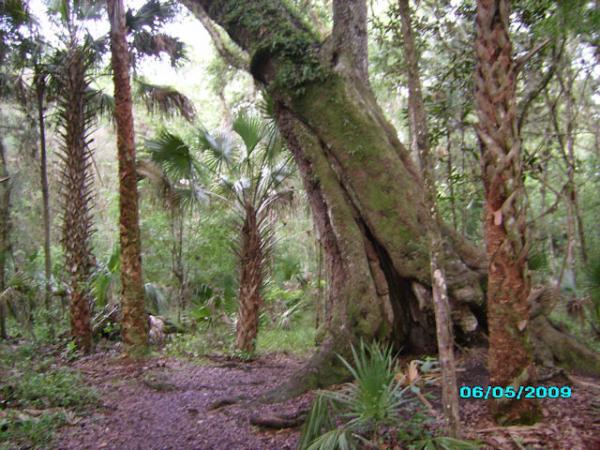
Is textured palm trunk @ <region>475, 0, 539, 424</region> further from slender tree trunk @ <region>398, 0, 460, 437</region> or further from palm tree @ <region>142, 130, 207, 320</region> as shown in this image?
palm tree @ <region>142, 130, 207, 320</region>

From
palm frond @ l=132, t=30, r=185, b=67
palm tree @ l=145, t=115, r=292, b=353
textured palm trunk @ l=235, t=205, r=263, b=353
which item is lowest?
textured palm trunk @ l=235, t=205, r=263, b=353

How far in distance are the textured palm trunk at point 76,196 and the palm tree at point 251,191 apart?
2262 mm

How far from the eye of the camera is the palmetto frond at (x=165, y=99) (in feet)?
33.9

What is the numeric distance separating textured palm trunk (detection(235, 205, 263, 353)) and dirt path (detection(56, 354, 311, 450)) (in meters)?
0.85

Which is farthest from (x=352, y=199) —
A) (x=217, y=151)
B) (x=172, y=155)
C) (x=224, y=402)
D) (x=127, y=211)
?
(x=172, y=155)

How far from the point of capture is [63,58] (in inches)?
380

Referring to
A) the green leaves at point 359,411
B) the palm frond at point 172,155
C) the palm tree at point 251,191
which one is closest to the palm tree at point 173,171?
the palm frond at point 172,155

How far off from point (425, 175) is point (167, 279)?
1230 centimetres

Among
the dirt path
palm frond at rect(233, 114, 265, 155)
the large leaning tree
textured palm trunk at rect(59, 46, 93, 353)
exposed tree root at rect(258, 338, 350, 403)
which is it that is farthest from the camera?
textured palm trunk at rect(59, 46, 93, 353)

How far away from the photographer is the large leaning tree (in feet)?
18.7

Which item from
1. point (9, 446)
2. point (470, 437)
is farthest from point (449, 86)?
point (9, 446)

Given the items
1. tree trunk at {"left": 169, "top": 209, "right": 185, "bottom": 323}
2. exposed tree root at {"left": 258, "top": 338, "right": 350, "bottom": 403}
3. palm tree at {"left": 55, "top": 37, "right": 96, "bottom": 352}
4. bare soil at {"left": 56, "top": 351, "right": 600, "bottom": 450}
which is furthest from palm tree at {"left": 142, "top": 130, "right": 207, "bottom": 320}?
exposed tree root at {"left": 258, "top": 338, "right": 350, "bottom": 403}

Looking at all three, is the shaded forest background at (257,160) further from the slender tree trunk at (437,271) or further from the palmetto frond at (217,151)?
the slender tree trunk at (437,271)

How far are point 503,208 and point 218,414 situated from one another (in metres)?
3.58
